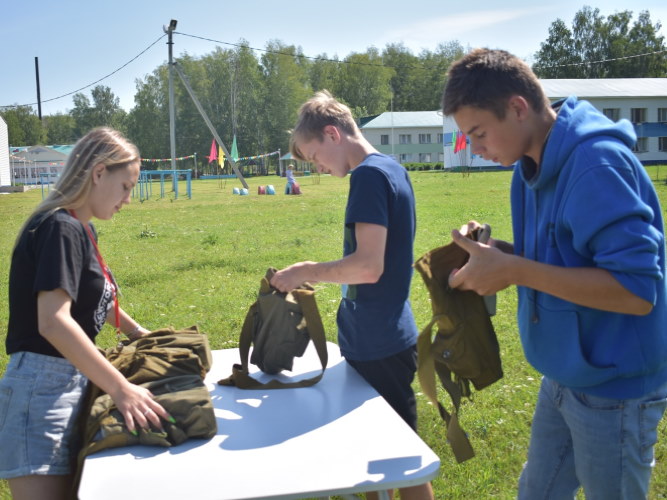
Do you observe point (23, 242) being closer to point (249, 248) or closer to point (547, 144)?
point (547, 144)

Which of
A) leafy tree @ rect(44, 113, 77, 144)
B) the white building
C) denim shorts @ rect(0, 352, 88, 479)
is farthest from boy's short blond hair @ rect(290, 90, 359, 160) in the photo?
leafy tree @ rect(44, 113, 77, 144)

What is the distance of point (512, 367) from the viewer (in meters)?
5.20

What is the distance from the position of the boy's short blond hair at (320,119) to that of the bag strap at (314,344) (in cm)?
62

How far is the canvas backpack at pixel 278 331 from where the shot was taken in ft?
7.75

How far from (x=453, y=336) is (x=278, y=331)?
68 centimetres

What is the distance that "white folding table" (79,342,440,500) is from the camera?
1.58m

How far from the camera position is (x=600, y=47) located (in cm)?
7406

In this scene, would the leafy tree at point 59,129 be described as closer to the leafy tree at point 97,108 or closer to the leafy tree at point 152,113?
the leafy tree at point 97,108

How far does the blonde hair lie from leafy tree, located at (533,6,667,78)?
7648cm

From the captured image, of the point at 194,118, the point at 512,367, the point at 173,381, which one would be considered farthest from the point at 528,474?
the point at 194,118

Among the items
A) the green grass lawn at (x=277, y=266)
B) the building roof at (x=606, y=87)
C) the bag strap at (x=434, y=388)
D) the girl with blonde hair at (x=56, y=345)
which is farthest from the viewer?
the building roof at (x=606, y=87)

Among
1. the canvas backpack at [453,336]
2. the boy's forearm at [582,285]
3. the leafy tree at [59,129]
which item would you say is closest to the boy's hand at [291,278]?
the canvas backpack at [453,336]

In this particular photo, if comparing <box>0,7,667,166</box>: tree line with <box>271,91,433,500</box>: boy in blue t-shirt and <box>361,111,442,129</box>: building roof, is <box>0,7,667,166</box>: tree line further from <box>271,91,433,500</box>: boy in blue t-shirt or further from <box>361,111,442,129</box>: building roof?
<box>271,91,433,500</box>: boy in blue t-shirt

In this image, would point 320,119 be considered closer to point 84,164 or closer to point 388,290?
point 388,290
